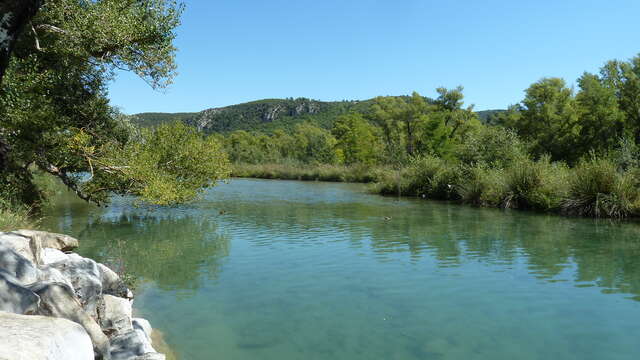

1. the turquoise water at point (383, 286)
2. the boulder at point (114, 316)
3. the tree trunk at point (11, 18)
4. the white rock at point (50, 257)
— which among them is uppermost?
the tree trunk at point (11, 18)

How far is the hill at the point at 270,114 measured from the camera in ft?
551

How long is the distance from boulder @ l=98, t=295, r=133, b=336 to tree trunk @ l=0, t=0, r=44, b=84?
4225 millimetres

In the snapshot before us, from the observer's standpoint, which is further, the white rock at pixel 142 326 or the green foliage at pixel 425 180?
the green foliage at pixel 425 180

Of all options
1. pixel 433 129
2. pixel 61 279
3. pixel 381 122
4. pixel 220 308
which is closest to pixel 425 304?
pixel 220 308

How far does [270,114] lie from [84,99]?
16568 cm

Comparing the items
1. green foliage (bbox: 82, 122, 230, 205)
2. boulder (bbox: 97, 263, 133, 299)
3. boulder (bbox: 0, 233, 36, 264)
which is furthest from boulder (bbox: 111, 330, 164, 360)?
green foliage (bbox: 82, 122, 230, 205)

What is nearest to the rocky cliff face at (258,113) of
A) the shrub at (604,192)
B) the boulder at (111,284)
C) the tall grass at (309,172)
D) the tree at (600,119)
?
the tall grass at (309,172)

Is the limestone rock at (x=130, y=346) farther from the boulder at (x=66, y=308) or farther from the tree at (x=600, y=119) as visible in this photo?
the tree at (x=600, y=119)

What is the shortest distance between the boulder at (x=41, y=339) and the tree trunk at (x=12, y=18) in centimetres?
242

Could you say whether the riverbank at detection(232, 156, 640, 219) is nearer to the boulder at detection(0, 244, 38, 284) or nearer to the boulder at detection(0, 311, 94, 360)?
the boulder at detection(0, 244, 38, 284)

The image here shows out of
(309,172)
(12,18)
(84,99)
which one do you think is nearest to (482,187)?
(84,99)

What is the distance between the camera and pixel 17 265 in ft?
22.2

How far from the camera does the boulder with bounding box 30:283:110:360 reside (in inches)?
234

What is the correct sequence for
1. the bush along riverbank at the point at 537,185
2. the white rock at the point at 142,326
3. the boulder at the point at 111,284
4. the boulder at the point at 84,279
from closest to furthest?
the boulder at the point at 84,279, the white rock at the point at 142,326, the boulder at the point at 111,284, the bush along riverbank at the point at 537,185
